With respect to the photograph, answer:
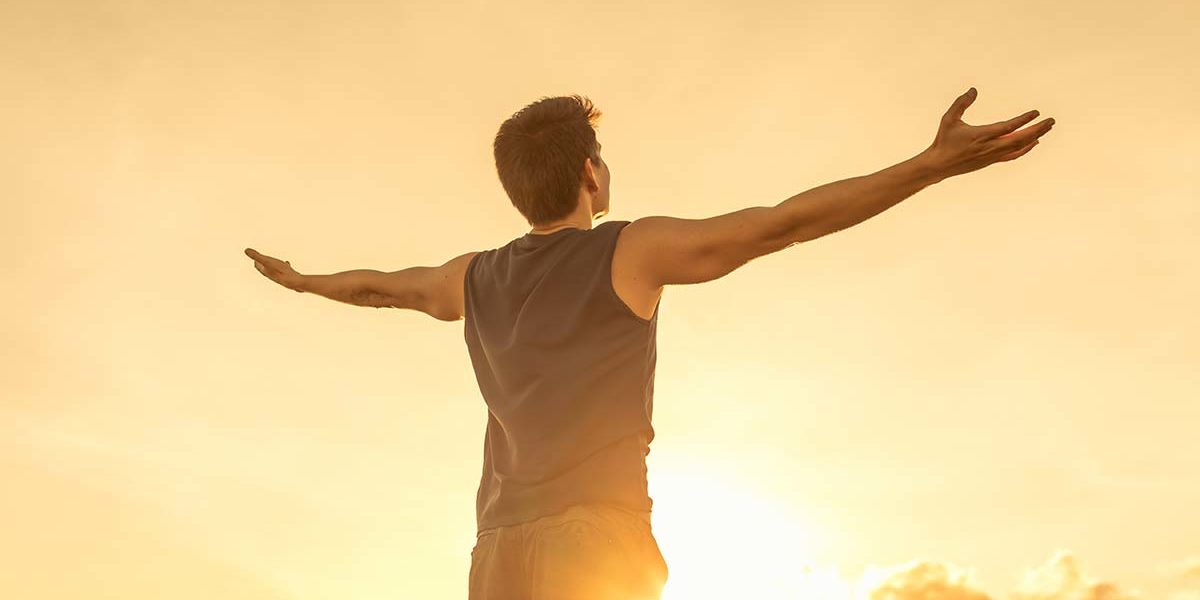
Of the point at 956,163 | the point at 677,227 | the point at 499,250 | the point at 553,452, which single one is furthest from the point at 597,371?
the point at 956,163

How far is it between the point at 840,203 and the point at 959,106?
22.4 inches

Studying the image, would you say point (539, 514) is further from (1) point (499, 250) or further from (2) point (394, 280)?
(2) point (394, 280)

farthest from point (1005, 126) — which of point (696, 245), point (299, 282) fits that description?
point (299, 282)

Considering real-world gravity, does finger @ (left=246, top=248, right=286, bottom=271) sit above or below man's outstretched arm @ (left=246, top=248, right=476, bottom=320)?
above

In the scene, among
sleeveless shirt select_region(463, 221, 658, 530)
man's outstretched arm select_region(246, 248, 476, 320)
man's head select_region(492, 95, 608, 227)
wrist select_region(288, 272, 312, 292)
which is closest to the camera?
sleeveless shirt select_region(463, 221, 658, 530)

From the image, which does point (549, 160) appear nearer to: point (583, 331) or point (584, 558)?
point (583, 331)

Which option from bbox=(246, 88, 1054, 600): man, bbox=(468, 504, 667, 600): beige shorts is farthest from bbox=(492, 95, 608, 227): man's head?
bbox=(468, 504, 667, 600): beige shorts

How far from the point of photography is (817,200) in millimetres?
4250

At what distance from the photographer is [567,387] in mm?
4465

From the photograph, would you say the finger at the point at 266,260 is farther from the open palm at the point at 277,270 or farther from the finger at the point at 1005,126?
the finger at the point at 1005,126

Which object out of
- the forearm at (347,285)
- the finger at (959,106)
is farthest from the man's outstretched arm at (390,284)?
the finger at (959,106)

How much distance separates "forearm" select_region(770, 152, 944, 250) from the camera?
4.23 m

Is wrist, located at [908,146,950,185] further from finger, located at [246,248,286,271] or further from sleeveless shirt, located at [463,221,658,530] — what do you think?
finger, located at [246,248,286,271]

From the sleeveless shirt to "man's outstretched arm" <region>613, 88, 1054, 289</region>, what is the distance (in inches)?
14.2
